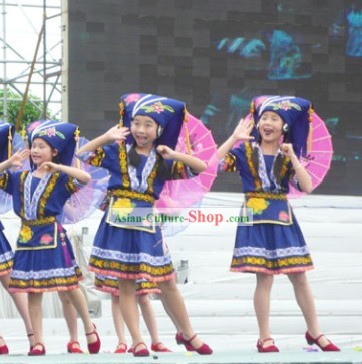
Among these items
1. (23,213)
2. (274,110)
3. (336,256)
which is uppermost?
(274,110)

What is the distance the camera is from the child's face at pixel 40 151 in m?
6.50

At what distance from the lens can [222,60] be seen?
13562 millimetres

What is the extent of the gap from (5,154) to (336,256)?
4.22 meters

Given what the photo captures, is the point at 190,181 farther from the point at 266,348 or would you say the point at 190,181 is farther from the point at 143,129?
the point at 266,348

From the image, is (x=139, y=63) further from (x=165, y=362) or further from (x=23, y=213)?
(x=165, y=362)

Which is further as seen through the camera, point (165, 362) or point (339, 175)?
point (339, 175)

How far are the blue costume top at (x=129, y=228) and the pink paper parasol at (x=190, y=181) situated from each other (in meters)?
0.23

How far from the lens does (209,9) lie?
1359 centimetres

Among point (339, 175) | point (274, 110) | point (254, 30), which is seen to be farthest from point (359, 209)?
point (274, 110)

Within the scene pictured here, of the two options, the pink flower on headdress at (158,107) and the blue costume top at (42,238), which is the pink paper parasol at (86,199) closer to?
the blue costume top at (42,238)

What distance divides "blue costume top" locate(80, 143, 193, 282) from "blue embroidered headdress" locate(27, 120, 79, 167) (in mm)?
298

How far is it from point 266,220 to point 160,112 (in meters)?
0.86

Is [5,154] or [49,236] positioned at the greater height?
[5,154]

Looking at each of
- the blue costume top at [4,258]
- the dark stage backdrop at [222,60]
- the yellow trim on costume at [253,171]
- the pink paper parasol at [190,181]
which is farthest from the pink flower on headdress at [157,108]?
the dark stage backdrop at [222,60]
